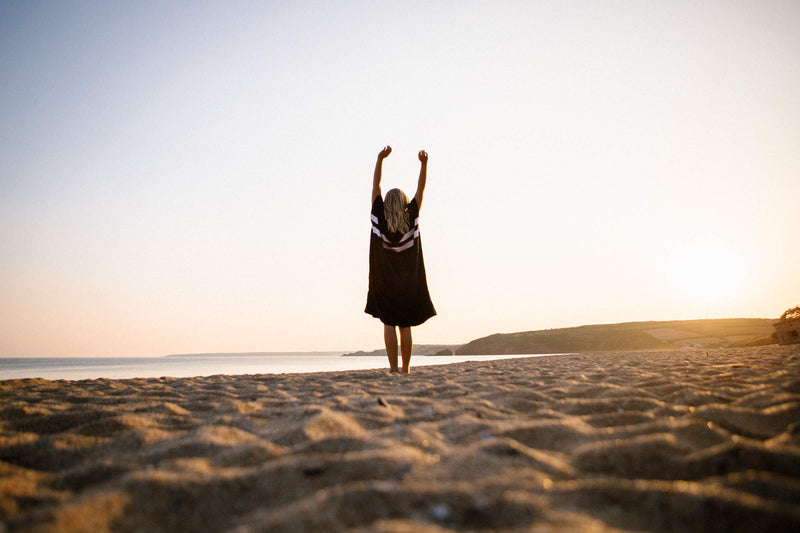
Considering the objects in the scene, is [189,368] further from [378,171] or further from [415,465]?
[415,465]

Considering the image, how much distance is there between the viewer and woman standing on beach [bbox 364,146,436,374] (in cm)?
462

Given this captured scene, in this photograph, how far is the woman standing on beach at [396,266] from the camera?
462cm

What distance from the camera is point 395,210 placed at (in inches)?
181

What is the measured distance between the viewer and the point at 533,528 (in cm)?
88

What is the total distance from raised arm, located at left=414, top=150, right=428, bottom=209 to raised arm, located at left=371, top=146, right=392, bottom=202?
38 centimetres

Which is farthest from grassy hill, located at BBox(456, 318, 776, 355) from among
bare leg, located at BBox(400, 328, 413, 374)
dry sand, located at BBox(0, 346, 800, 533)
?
dry sand, located at BBox(0, 346, 800, 533)

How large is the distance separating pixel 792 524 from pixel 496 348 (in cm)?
4512

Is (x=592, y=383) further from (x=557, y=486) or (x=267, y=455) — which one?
(x=267, y=455)

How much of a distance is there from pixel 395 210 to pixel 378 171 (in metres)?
0.48

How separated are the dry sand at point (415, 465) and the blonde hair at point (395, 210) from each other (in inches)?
104

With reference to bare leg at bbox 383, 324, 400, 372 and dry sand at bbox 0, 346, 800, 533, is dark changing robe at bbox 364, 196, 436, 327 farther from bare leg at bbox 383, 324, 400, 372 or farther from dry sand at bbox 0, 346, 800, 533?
dry sand at bbox 0, 346, 800, 533

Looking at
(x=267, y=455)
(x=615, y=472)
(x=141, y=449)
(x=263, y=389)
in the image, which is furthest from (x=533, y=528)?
(x=263, y=389)

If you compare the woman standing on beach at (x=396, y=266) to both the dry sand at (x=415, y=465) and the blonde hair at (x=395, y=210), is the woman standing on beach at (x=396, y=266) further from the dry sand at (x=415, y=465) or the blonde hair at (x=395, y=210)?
the dry sand at (x=415, y=465)

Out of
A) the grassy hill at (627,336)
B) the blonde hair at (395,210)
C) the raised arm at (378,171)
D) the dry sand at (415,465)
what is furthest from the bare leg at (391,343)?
the grassy hill at (627,336)
